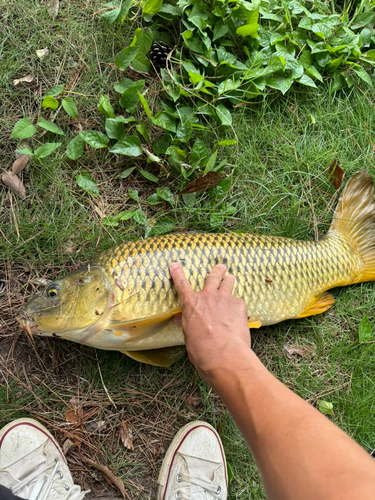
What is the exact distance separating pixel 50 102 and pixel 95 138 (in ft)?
1.16

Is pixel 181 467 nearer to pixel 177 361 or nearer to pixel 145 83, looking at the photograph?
pixel 177 361

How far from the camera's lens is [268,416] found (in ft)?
4.26

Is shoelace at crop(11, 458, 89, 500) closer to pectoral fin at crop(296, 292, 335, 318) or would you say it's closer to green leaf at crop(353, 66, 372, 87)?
pectoral fin at crop(296, 292, 335, 318)

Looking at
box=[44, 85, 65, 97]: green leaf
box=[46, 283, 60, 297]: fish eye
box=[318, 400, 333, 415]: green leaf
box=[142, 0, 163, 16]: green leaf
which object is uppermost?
box=[142, 0, 163, 16]: green leaf

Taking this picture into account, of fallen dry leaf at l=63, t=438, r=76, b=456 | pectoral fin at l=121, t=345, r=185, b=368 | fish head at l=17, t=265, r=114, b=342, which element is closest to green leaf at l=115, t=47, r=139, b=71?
fish head at l=17, t=265, r=114, b=342

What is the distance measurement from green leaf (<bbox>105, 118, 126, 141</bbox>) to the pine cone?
0.53 metres

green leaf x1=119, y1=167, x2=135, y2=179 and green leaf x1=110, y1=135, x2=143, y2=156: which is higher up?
green leaf x1=110, y1=135, x2=143, y2=156

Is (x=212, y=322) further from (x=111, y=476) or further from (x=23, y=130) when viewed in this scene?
(x=23, y=130)

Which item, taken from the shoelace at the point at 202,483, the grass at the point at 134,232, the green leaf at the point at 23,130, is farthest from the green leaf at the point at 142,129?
the shoelace at the point at 202,483

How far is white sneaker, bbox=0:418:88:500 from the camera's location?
207 cm

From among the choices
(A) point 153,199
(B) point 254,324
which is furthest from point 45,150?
(B) point 254,324

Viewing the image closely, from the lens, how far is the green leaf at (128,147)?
2262 mm

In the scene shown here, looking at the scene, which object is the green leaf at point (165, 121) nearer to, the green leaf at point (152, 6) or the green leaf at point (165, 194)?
the green leaf at point (165, 194)

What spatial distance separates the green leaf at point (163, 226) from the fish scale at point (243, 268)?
304 mm
